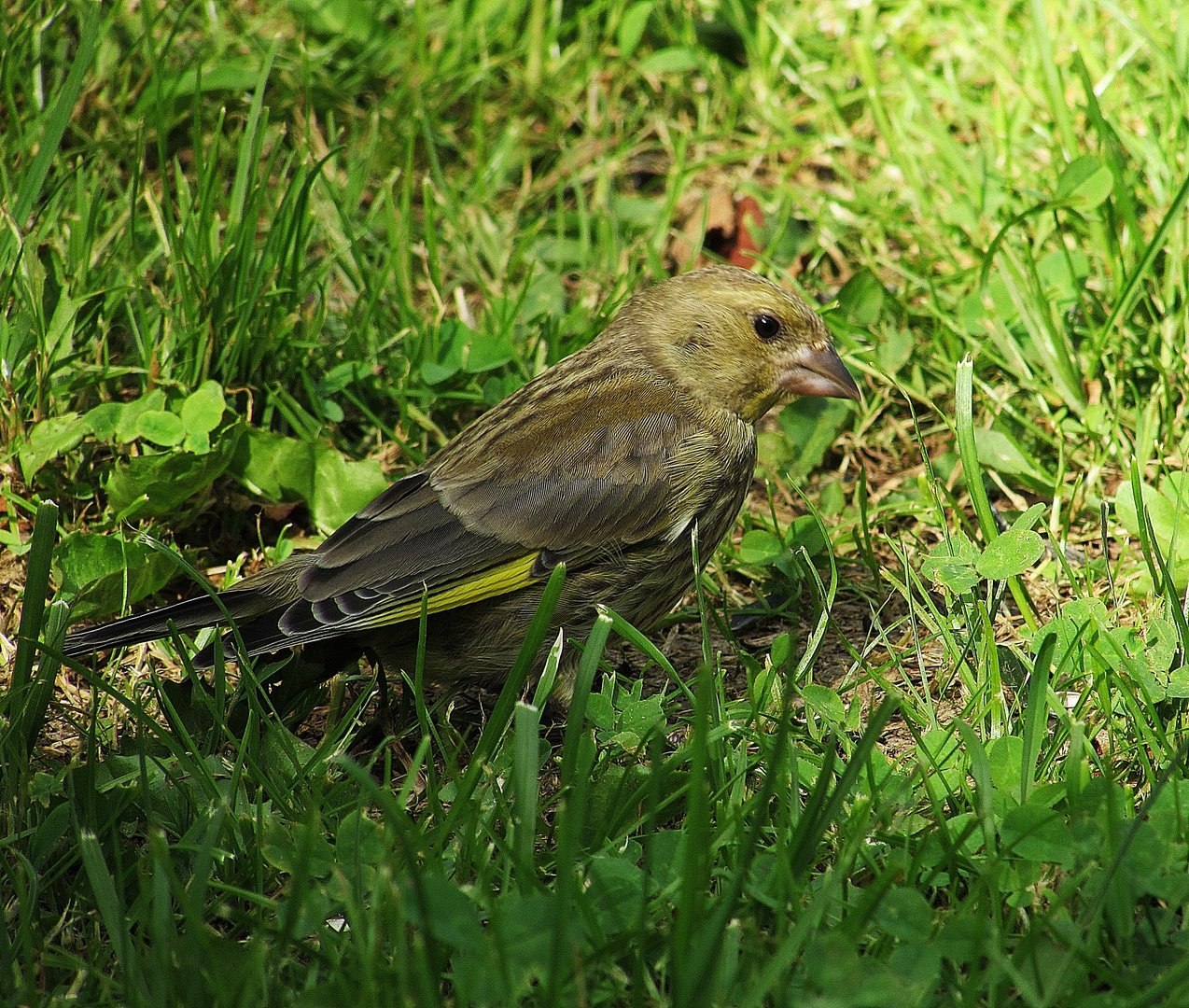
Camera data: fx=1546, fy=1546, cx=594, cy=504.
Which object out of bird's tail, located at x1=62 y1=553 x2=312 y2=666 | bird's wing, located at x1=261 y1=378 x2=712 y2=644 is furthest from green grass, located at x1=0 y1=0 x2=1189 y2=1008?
bird's wing, located at x1=261 y1=378 x2=712 y2=644

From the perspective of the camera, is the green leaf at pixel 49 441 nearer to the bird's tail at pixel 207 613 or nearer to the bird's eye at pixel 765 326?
the bird's tail at pixel 207 613

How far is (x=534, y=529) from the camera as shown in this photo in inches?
152

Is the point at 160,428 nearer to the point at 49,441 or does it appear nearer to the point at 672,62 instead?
the point at 49,441

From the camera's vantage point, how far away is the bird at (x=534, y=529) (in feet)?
12.2

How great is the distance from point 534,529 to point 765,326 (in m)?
0.93

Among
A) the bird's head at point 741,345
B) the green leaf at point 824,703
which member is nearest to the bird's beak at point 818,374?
the bird's head at point 741,345

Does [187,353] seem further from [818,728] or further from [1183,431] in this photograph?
[1183,431]

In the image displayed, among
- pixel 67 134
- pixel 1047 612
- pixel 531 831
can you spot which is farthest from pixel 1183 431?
pixel 67 134

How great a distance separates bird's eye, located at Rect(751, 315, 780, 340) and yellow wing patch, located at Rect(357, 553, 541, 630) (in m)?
0.94

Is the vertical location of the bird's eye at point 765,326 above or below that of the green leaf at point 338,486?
above

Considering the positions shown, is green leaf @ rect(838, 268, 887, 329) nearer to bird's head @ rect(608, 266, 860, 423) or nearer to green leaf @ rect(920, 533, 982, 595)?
bird's head @ rect(608, 266, 860, 423)

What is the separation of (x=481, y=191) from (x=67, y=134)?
4.81 feet

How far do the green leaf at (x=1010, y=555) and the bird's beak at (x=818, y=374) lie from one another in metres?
0.95

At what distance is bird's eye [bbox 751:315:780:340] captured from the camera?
4.27m
